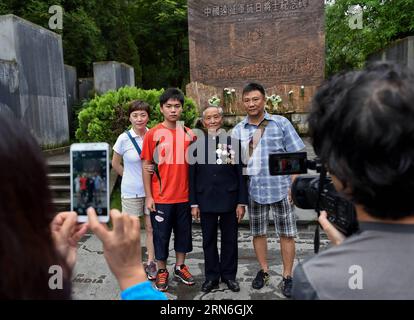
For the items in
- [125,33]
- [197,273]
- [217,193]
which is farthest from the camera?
[125,33]

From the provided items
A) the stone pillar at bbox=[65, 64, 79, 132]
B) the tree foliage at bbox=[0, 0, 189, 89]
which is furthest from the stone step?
the tree foliage at bbox=[0, 0, 189, 89]

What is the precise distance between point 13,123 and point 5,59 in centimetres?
803

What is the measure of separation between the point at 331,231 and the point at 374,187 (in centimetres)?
→ 31

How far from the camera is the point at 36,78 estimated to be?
27.6ft

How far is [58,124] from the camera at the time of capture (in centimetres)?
933

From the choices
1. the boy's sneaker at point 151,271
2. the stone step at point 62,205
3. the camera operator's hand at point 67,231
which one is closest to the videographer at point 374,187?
the camera operator's hand at point 67,231

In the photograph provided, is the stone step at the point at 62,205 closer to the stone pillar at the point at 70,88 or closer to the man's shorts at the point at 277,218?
the man's shorts at the point at 277,218

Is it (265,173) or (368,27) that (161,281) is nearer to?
(265,173)

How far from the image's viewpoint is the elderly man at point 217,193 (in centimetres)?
313

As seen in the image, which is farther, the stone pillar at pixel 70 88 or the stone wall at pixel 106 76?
the stone wall at pixel 106 76

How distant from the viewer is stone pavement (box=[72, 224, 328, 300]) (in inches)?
125

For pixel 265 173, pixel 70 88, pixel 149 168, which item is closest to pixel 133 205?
pixel 149 168

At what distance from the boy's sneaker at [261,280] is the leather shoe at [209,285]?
32 centimetres

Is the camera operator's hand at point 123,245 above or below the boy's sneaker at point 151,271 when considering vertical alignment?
above
